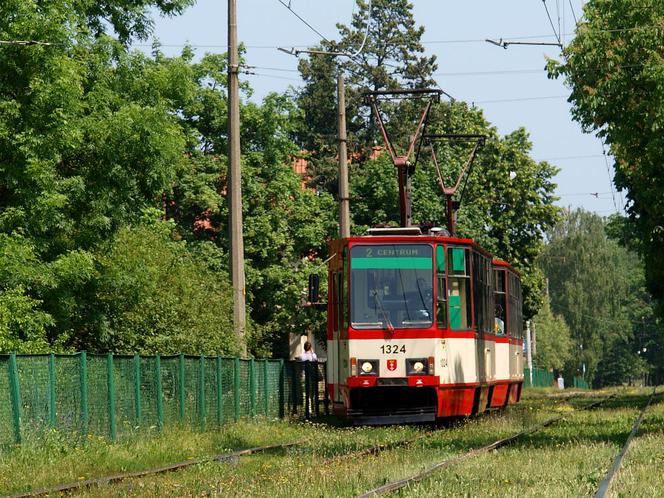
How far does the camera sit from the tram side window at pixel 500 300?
2867 cm

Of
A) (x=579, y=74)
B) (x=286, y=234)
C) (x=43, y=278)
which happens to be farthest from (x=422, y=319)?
(x=286, y=234)

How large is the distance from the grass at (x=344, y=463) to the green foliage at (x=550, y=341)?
8381cm

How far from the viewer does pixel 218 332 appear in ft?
95.0

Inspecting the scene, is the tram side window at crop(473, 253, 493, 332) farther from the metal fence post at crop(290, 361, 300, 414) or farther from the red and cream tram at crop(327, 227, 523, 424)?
the metal fence post at crop(290, 361, 300, 414)

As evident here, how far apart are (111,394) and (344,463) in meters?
5.06

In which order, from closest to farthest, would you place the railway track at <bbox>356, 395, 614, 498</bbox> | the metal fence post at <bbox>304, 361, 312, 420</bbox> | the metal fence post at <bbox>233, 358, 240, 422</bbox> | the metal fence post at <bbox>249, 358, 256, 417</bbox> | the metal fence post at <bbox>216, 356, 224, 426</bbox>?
the railway track at <bbox>356, 395, 614, 498</bbox>
the metal fence post at <bbox>216, 356, 224, 426</bbox>
the metal fence post at <bbox>233, 358, 240, 422</bbox>
the metal fence post at <bbox>249, 358, 256, 417</bbox>
the metal fence post at <bbox>304, 361, 312, 420</bbox>

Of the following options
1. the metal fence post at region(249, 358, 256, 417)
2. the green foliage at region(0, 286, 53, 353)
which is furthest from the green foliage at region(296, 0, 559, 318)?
the green foliage at region(0, 286, 53, 353)

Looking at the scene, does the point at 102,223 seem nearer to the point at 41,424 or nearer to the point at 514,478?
the point at 41,424

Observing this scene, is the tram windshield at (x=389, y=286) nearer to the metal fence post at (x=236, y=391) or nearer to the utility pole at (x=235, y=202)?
the metal fence post at (x=236, y=391)

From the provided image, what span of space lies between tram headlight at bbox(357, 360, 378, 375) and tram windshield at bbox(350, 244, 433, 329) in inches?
22.9

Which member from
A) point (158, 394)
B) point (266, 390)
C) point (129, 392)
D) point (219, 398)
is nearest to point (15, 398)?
point (129, 392)

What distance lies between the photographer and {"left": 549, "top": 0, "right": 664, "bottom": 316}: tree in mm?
21047

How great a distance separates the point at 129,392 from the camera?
21.4 m

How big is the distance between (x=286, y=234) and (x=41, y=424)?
33.9m
